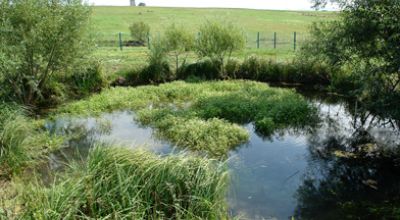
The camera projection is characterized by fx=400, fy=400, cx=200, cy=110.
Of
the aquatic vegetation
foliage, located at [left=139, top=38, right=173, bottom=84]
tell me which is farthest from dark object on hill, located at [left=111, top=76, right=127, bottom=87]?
the aquatic vegetation

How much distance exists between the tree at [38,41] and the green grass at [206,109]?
5.52ft

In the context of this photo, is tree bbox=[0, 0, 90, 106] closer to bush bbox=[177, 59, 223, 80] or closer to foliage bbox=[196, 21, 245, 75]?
bush bbox=[177, 59, 223, 80]

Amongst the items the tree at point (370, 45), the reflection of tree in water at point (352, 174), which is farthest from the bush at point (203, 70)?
the reflection of tree in water at point (352, 174)

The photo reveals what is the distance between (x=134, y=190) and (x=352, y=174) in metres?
5.79

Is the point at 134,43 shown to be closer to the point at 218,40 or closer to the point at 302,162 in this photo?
the point at 218,40

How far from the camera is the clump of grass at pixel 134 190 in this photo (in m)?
5.96

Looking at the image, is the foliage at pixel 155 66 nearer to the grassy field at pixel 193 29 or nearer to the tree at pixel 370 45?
the grassy field at pixel 193 29

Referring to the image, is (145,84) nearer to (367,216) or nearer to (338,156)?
(338,156)

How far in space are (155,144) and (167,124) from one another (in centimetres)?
129

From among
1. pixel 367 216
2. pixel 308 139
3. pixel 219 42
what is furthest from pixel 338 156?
pixel 219 42

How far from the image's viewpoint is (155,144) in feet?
37.4

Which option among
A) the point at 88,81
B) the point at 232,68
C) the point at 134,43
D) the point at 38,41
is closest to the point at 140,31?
the point at 134,43

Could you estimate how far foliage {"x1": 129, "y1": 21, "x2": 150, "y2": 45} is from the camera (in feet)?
108

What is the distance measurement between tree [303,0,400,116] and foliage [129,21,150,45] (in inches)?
854
